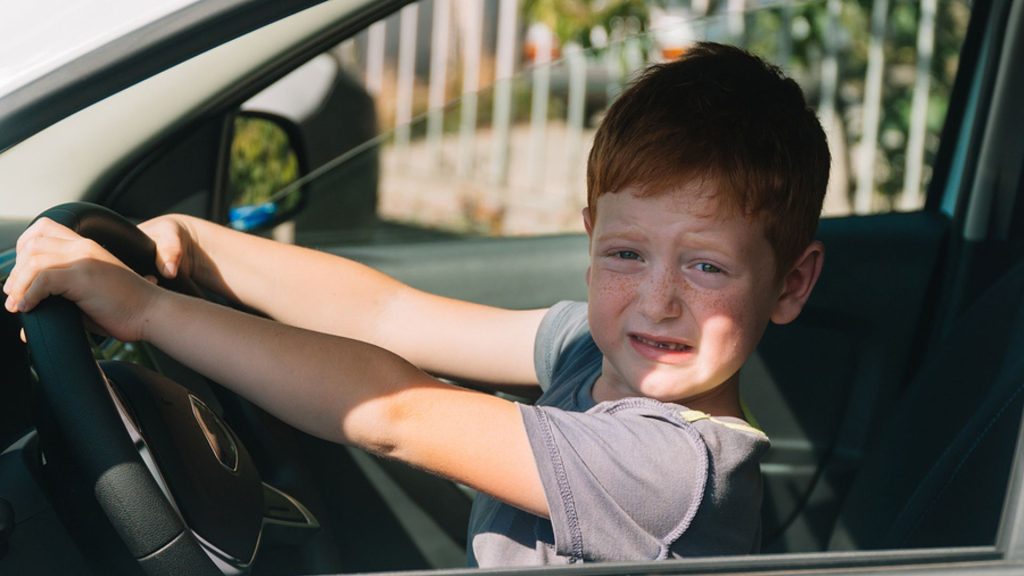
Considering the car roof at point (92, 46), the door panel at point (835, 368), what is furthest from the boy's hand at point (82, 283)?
the door panel at point (835, 368)

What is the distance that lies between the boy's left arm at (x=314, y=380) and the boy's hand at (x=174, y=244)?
0.24 m

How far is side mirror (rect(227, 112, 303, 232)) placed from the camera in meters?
2.19

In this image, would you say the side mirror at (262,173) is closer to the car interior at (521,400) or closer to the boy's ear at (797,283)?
the car interior at (521,400)

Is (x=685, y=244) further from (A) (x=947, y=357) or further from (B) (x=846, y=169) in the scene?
(B) (x=846, y=169)

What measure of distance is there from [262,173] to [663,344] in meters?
1.48

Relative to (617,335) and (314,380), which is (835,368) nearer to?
(617,335)

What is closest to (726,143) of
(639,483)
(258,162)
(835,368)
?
(639,483)

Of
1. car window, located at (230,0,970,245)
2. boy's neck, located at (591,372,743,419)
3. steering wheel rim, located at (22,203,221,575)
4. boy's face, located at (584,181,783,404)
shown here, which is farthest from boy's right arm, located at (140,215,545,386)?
car window, located at (230,0,970,245)

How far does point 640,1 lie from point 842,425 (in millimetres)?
2927

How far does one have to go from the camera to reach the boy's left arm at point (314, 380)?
4.05 ft

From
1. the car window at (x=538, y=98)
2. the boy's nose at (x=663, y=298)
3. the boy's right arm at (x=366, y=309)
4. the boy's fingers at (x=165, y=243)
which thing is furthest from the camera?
the car window at (x=538, y=98)

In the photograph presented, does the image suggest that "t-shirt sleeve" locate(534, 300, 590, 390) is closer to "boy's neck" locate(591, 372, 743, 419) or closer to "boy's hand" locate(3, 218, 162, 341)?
"boy's neck" locate(591, 372, 743, 419)

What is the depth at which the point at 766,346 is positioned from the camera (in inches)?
88.3

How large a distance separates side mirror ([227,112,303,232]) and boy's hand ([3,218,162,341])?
855 mm
